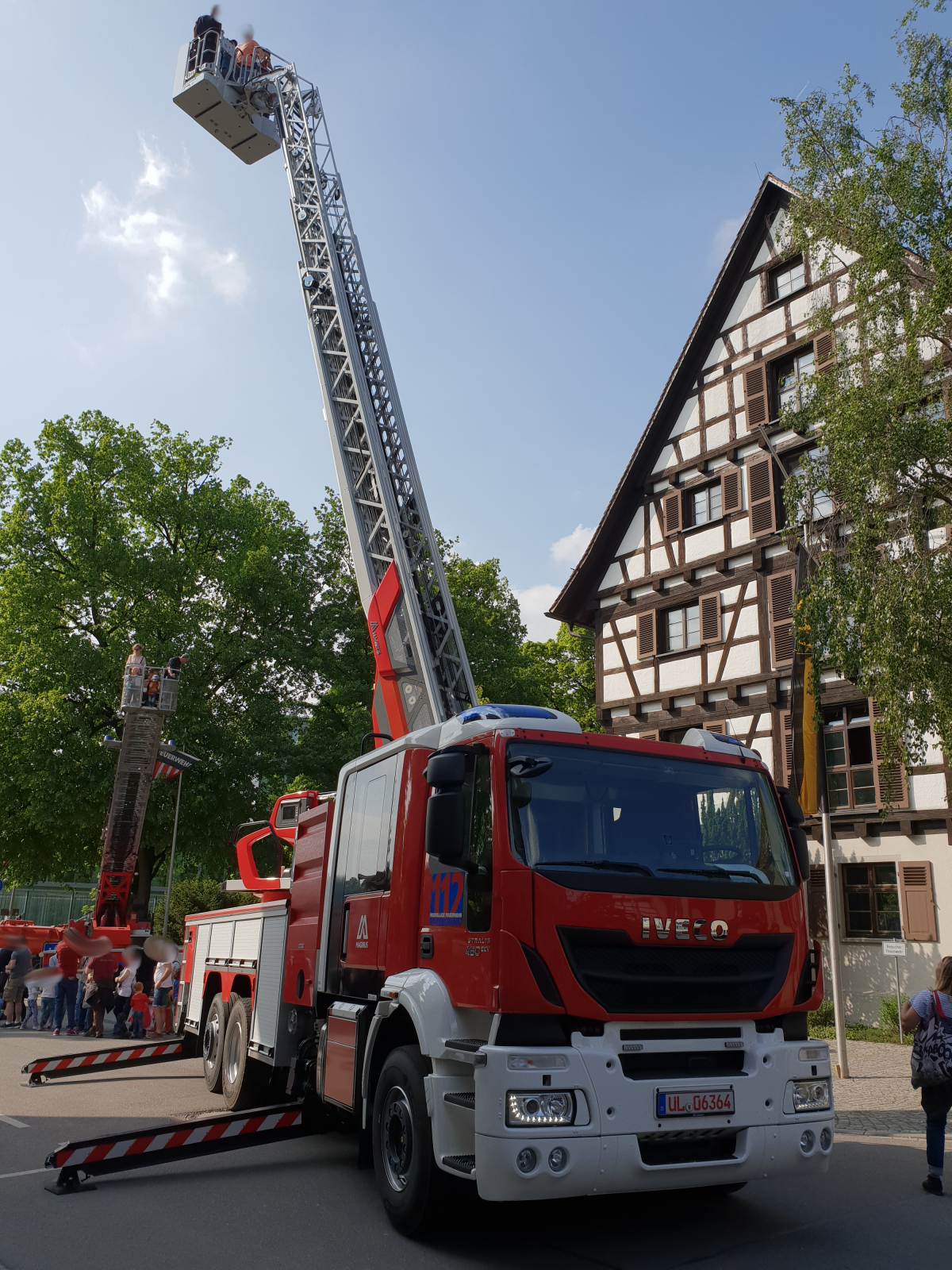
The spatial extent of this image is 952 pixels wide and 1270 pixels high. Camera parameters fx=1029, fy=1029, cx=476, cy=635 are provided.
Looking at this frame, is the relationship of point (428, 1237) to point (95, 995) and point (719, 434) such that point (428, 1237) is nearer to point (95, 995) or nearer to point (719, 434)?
point (95, 995)

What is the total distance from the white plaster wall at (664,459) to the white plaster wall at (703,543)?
5.83ft

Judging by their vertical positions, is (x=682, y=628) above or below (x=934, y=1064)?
above

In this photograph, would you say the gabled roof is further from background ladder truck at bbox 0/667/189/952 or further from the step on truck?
the step on truck

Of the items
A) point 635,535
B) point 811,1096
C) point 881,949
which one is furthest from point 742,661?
point 811,1096

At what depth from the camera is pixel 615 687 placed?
70.4 feet

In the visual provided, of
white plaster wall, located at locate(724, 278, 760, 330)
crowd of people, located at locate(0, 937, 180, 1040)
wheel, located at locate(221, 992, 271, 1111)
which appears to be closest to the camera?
wheel, located at locate(221, 992, 271, 1111)

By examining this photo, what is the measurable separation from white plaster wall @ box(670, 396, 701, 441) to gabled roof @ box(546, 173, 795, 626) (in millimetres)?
121

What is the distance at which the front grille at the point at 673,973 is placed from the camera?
16.7 feet

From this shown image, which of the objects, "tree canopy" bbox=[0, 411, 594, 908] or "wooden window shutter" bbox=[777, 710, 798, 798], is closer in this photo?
"wooden window shutter" bbox=[777, 710, 798, 798]

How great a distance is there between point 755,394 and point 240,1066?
1557 centimetres

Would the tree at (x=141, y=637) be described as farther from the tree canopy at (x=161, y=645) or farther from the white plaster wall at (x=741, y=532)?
the white plaster wall at (x=741, y=532)

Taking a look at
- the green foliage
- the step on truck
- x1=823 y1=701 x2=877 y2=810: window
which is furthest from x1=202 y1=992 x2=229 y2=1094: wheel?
the green foliage

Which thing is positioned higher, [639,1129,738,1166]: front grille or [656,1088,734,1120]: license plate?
[656,1088,734,1120]: license plate

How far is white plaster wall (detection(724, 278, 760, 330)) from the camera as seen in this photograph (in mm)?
20375
